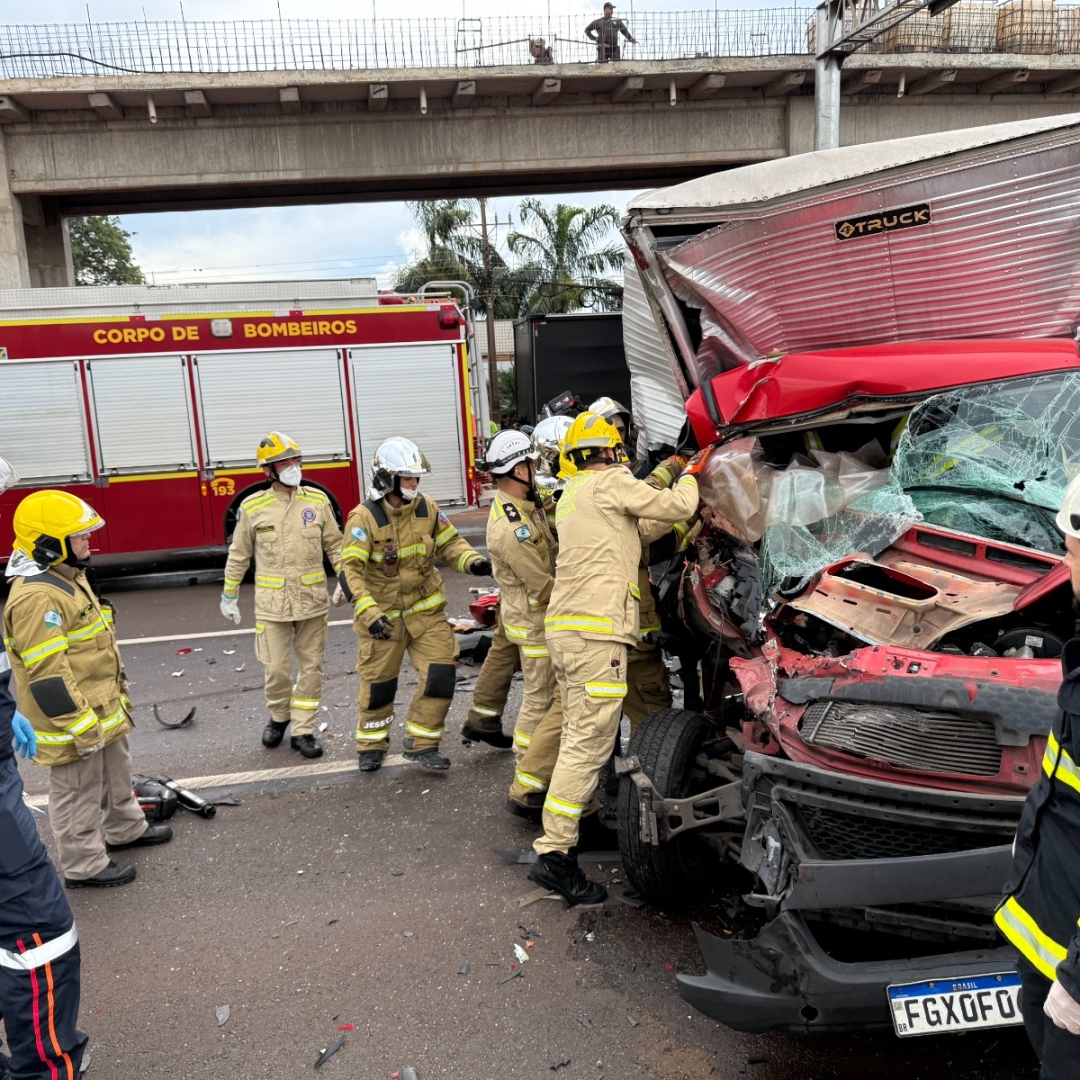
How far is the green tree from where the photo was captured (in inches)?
1503

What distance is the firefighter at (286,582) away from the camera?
213 inches

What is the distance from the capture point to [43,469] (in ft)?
34.0

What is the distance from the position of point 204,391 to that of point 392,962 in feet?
28.2

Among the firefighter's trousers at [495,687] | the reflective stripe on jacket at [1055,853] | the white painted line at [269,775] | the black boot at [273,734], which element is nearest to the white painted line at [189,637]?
the black boot at [273,734]

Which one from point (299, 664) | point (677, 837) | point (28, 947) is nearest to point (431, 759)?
point (299, 664)

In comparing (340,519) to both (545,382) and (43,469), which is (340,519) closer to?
(43,469)

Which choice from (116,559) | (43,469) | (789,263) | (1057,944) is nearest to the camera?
(1057,944)

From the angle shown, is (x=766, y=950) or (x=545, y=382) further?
(x=545, y=382)

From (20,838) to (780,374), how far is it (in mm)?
2994

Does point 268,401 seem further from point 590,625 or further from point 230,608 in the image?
point 590,625

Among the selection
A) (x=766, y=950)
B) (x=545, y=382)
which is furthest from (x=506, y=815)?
(x=545, y=382)

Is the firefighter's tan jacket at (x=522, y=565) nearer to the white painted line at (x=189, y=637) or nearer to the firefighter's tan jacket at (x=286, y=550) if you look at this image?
the firefighter's tan jacket at (x=286, y=550)

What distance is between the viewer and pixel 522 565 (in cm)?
446

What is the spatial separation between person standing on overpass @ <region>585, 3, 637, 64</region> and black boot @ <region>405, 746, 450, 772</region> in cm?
1340
